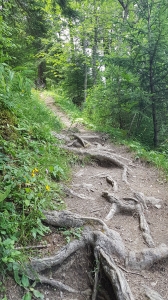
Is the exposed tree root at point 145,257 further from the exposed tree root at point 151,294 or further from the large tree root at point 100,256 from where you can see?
the exposed tree root at point 151,294

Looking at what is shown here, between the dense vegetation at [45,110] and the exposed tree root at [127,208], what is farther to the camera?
the exposed tree root at [127,208]

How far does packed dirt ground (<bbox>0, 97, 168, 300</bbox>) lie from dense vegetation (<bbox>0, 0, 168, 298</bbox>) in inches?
16.2

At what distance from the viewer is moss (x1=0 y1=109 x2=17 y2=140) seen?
406cm

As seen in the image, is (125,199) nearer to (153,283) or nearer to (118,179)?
(118,179)

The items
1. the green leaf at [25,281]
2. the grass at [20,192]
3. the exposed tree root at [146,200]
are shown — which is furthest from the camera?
the exposed tree root at [146,200]

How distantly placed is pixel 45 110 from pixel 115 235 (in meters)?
7.62

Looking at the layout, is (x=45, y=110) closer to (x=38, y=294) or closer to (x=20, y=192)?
(x=20, y=192)

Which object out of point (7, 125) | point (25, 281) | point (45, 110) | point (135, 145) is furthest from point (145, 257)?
point (45, 110)

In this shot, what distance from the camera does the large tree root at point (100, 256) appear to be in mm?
2467

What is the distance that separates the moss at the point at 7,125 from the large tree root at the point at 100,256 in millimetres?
1749

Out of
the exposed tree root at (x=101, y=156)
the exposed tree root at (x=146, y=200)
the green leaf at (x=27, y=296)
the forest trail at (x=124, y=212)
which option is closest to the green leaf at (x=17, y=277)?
the green leaf at (x=27, y=296)

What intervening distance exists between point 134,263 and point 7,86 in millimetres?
3482

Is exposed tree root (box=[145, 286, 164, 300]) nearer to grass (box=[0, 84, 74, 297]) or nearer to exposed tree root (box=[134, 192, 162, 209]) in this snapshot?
grass (box=[0, 84, 74, 297])

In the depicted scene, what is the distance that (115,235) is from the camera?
3.19 meters
